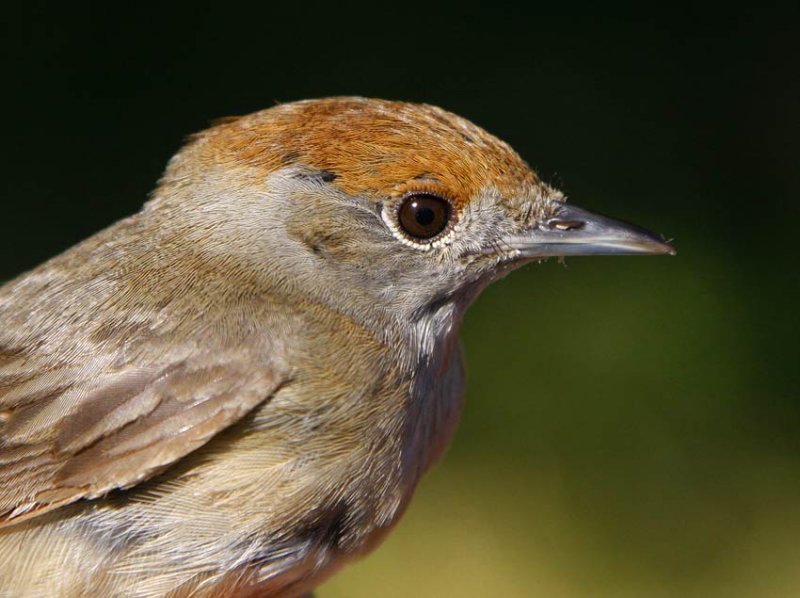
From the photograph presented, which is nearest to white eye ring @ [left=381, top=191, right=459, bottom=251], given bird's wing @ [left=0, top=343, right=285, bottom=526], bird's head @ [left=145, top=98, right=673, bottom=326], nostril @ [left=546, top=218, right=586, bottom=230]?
bird's head @ [left=145, top=98, right=673, bottom=326]

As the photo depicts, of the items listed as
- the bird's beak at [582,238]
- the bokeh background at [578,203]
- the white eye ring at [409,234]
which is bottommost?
the bokeh background at [578,203]

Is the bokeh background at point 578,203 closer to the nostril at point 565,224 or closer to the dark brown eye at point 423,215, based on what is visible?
the nostril at point 565,224

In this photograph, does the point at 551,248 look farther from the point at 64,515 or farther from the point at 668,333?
the point at 668,333

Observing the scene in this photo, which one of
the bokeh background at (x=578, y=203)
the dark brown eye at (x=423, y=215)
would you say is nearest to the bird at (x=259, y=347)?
the dark brown eye at (x=423, y=215)

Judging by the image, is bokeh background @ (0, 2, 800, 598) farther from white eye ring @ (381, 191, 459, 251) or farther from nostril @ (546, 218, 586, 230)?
white eye ring @ (381, 191, 459, 251)

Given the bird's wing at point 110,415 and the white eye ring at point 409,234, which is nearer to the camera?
the bird's wing at point 110,415

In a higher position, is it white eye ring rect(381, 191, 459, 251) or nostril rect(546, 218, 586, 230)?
nostril rect(546, 218, 586, 230)
